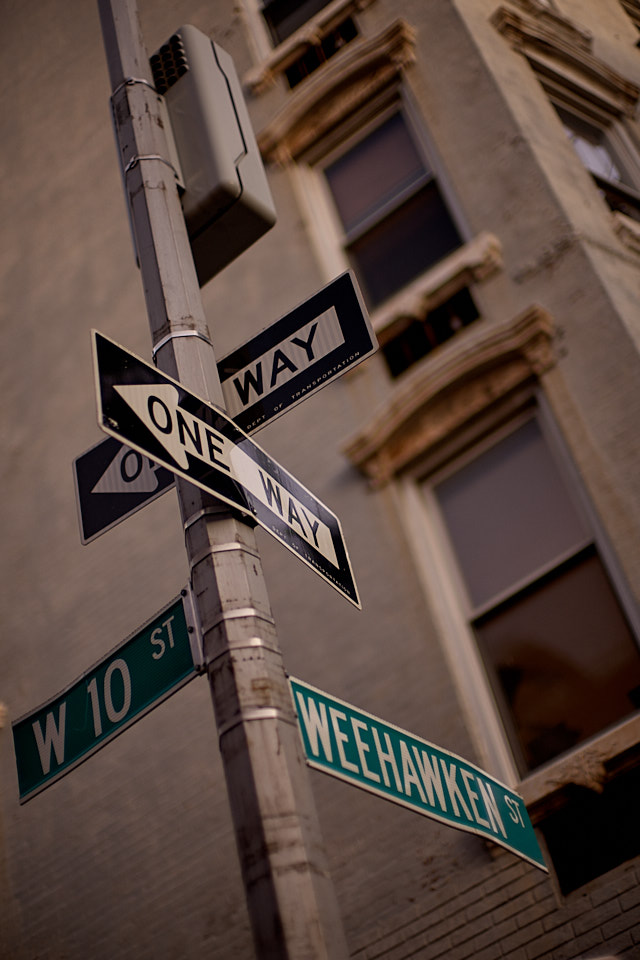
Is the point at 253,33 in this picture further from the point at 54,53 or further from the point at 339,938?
the point at 339,938

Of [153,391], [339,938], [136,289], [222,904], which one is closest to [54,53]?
[136,289]

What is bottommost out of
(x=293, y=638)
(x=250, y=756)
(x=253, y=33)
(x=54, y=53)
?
(x=250, y=756)

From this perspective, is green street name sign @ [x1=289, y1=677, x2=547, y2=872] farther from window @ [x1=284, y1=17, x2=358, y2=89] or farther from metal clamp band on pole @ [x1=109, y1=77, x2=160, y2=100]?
window @ [x1=284, y1=17, x2=358, y2=89]

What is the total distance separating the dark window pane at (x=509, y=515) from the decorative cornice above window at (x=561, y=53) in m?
4.36

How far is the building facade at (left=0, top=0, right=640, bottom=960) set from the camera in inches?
255

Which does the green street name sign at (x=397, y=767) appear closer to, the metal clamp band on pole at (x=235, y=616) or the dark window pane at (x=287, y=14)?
the metal clamp band on pole at (x=235, y=616)

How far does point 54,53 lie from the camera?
14414 mm

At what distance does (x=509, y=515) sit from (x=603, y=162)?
4545 millimetres

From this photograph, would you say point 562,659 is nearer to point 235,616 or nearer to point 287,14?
point 235,616

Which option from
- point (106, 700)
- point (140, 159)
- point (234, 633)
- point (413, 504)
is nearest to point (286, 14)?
point (413, 504)

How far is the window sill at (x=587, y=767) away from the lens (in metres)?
5.92

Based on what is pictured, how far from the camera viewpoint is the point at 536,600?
701cm

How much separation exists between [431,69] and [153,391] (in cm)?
720

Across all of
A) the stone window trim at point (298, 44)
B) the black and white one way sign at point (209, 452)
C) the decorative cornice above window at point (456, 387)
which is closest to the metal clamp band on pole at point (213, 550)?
the black and white one way sign at point (209, 452)
